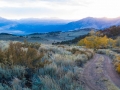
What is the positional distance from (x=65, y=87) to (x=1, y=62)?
3.16 metres

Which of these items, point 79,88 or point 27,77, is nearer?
point 79,88

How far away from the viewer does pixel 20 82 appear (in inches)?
347

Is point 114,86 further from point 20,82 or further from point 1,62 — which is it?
point 1,62

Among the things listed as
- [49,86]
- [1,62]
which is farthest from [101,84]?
[1,62]

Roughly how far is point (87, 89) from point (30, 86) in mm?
2209

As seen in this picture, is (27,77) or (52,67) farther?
(52,67)

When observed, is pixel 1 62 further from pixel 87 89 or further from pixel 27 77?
pixel 87 89

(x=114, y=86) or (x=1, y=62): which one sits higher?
(x=1, y=62)

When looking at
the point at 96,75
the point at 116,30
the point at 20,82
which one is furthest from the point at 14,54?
the point at 116,30

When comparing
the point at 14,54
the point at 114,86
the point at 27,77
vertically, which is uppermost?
the point at 14,54

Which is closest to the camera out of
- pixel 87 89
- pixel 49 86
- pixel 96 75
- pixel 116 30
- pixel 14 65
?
pixel 49 86

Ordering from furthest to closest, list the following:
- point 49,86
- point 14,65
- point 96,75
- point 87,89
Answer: point 96,75
point 14,65
point 87,89
point 49,86

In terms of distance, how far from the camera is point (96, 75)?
494 inches

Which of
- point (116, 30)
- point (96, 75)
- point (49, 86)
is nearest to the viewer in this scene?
point (49, 86)
